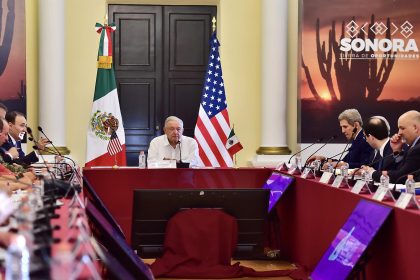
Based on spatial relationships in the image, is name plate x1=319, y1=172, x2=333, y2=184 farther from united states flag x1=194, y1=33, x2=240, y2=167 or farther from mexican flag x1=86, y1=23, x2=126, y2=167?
mexican flag x1=86, y1=23, x2=126, y2=167

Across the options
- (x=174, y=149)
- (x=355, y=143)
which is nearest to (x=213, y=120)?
(x=174, y=149)

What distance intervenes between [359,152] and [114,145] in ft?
9.81

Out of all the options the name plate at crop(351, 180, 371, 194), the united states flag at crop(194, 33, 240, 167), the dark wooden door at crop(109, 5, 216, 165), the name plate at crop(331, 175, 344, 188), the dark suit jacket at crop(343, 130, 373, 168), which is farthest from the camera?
the dark wooden door at crop(109, 5, 216, 165)

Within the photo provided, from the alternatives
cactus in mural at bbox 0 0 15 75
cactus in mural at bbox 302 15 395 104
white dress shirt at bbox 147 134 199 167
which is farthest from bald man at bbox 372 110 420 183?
cactus in mural at bbox 0 0 15 75

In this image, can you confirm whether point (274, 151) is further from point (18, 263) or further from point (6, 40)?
point (18, 263)

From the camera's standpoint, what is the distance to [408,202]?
339cm

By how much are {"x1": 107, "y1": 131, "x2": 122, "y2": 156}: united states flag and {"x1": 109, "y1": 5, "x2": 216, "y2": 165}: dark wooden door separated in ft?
2.51

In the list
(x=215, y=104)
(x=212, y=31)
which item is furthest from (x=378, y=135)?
(x=212, y=31)

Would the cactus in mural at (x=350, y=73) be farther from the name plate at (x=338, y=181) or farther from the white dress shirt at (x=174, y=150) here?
the name plate at (x=338, y=181)

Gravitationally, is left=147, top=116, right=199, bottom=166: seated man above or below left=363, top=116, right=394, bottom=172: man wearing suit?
below

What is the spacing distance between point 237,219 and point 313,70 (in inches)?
141

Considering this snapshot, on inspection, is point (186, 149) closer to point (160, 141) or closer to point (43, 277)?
point (160, 141)

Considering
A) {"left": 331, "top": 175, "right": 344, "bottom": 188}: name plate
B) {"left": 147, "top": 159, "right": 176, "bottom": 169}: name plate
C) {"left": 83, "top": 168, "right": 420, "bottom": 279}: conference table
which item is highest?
{"left": 331, "top": 175, "right": 344, "bottom": 188}: name plate

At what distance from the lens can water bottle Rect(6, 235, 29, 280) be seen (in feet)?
4.77
